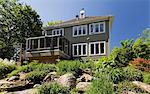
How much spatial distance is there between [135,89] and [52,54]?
15.2 meters

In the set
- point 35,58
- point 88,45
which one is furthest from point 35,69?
point 88,45

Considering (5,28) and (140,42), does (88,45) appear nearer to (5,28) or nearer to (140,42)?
(140,42)

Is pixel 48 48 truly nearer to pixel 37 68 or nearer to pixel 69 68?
pixel 37 68

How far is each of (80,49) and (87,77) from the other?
585 inches

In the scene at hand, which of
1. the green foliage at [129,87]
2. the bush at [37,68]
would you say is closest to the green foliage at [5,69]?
the bush at [37,68]

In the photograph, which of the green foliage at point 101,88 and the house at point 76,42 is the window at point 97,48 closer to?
the house at point 76,42

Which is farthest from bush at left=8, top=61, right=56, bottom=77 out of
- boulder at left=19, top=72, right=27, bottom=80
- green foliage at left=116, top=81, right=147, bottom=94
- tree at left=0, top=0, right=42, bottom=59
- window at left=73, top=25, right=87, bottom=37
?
tree at left=0, top=0, right=42, bottom=59

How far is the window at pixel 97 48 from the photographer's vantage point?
29.8 m

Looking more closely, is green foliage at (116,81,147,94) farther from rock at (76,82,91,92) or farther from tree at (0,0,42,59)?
tree at (0,0,42,59)

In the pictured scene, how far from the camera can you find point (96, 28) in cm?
3072

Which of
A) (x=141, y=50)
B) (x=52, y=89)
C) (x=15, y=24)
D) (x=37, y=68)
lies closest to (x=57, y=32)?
(x=15, y=24)

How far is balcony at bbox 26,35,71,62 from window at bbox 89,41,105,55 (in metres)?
2.70

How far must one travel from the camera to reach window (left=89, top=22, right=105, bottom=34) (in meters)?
30.4

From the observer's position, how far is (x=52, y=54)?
28.1 m
